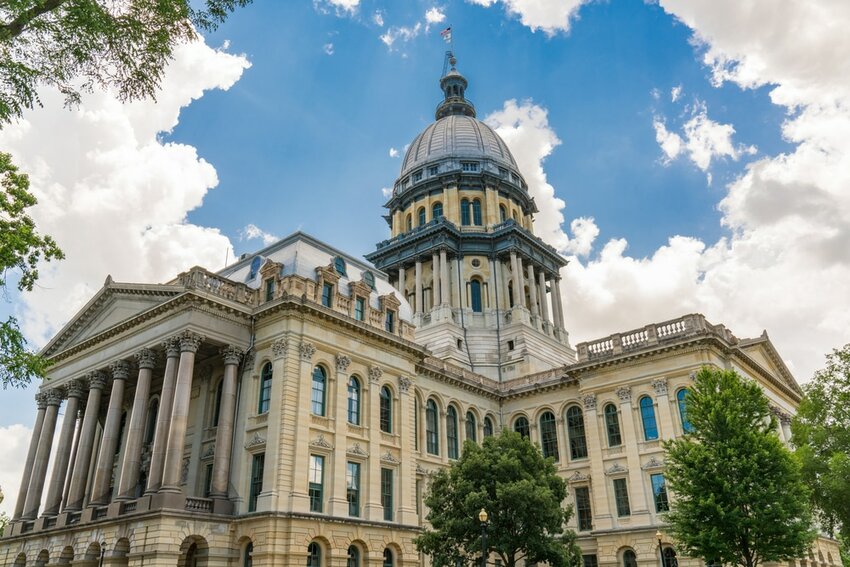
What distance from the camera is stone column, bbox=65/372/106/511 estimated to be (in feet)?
115

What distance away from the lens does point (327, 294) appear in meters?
36.9

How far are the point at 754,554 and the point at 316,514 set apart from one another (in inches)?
777

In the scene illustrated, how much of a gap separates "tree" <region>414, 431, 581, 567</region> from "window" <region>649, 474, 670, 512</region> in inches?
365

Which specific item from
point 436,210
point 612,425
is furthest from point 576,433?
point 436,210

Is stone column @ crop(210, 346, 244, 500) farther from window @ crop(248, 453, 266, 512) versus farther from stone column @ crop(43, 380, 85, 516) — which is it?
stone column @ crop(43, 380, 85, 516)

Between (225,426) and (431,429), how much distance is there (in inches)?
577

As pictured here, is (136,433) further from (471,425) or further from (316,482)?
(471,425)

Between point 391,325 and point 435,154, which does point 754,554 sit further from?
point 435,154

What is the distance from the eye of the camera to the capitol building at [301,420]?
101ft

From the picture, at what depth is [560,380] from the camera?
4534cm

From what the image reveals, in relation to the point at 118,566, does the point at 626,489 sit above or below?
above

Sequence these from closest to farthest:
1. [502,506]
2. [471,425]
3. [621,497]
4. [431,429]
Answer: [502,506] < [621,497] < [431,429] < [471,425]

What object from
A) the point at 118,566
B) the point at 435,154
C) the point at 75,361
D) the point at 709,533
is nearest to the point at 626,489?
the point at 709,533

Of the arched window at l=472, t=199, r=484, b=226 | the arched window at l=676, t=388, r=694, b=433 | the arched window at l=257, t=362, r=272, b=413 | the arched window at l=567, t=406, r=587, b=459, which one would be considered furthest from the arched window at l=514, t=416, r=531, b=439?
the arched window at l=472, t=199, r=484, b=226
